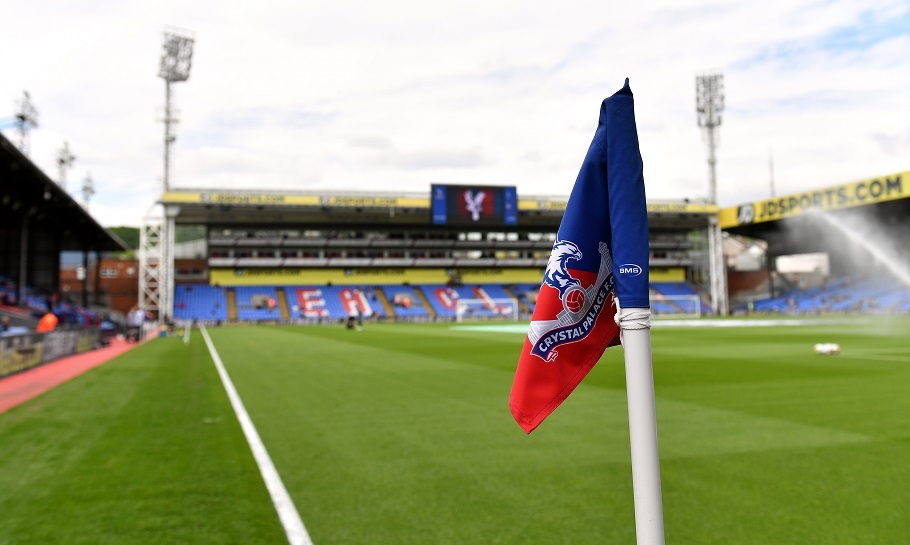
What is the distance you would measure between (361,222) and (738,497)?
6205cm

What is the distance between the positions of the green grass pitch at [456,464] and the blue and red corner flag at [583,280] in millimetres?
1980

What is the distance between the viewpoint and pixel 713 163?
58.5 meters

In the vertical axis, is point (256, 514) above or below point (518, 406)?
below

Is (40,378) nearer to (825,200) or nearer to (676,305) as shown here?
(825,200)

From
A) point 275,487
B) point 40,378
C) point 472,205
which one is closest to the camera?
point 275,487

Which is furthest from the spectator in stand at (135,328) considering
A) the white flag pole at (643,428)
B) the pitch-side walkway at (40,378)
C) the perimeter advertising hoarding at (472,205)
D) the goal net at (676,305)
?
the goal net at (676,305)

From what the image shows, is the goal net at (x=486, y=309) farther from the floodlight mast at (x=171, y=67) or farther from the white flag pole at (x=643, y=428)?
the white flag pole at (x=643, y=428)

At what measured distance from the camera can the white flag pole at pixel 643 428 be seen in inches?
68.3

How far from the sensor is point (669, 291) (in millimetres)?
66500

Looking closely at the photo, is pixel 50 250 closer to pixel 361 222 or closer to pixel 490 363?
pixel 361 222

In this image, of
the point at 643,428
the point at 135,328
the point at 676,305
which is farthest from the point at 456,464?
the point at 676,305

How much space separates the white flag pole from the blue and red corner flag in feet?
0.40

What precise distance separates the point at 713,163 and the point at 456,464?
5897 centimetres

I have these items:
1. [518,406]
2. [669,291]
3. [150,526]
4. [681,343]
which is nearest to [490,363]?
[681,343]
